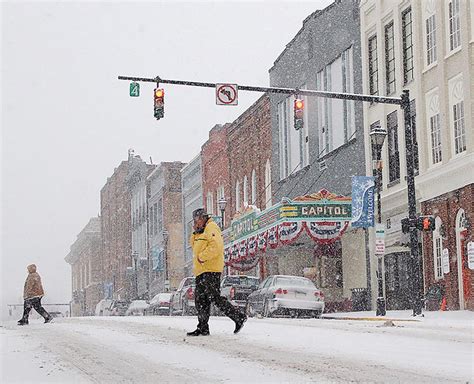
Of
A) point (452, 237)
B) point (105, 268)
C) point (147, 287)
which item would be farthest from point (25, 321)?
point (105, 268)

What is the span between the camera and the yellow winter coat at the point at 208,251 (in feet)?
44.1

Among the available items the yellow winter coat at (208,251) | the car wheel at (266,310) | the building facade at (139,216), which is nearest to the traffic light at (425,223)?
the car wheel at (266,310)

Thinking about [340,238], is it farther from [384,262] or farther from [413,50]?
[413,50]

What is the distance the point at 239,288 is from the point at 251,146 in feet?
69.0

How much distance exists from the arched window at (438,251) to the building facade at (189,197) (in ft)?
117

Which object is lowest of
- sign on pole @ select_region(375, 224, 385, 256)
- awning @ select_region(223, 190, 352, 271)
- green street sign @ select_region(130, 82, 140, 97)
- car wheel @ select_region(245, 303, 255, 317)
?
car wheel @ select_region(245, 303, 255, 317)

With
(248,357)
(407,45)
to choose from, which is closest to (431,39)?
(407,45)

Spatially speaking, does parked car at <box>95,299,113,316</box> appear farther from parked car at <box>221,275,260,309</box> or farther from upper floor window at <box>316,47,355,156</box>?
parked car at <box>221,275,260,309</box>

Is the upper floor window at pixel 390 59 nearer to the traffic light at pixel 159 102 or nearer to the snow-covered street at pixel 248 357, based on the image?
the traffic light at pixel 159 102

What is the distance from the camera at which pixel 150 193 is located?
85.3m

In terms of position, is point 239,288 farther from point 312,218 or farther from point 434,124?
point 434,124

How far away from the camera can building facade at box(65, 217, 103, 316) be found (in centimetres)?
11719

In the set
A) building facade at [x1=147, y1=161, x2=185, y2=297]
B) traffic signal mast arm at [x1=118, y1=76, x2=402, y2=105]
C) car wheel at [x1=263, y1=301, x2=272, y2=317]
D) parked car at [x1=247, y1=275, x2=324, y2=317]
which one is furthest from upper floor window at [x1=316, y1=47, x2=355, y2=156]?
building facade at [x1=147, y1=161, x2=185, y2=297]

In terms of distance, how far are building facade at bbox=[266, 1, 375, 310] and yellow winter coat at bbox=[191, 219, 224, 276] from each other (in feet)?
77.0
